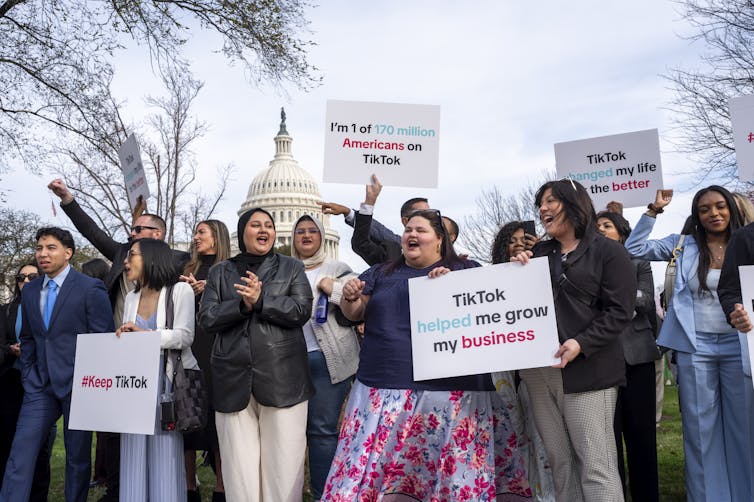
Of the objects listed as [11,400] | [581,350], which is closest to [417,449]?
[581,350]

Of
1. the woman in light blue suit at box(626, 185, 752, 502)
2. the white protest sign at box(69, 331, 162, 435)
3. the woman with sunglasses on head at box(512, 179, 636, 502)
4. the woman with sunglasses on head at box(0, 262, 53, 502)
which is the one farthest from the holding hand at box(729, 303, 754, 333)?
the woman with sunglasses on head at box(0, 262, 53, 502)

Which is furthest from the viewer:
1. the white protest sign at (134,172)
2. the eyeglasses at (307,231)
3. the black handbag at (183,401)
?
the white protest sign at (134,172)

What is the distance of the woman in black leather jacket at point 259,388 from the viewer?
4.68 meters

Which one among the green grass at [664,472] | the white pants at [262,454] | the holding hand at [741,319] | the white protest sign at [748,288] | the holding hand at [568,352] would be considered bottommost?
the green grass at [664,472]

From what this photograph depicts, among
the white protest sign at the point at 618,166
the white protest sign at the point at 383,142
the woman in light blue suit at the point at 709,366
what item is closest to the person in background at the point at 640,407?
the woman in light blue suit at the point at 709,366

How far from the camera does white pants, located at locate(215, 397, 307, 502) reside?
15.5 feet

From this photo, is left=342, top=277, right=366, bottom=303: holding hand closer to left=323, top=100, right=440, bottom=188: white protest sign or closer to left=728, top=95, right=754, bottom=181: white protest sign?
left=323, top=100, right=440, bottom=188: white protest sign

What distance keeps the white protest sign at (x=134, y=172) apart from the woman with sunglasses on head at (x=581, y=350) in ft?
15.1

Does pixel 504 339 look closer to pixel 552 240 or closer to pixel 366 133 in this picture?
pixel 552 240

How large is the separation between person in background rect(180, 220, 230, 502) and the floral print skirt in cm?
177

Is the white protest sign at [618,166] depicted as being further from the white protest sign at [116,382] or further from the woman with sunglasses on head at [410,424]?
the white protest sign at [116,382]

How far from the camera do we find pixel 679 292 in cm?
491

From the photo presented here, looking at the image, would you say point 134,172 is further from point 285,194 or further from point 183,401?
point 285,194

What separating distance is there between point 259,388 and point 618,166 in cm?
401
